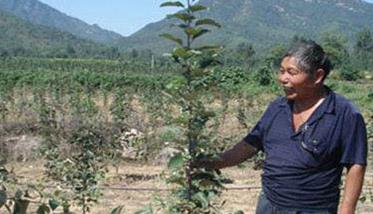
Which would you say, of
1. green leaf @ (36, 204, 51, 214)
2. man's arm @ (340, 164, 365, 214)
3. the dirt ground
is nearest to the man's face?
man's arm @ (340, 164, 365, 214)

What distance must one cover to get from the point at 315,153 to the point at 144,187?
7.20 m

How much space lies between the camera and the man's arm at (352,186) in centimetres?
238

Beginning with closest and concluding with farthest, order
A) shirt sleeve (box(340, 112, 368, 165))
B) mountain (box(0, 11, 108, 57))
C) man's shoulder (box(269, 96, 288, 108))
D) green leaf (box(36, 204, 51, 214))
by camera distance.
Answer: green leaf (box(36, 204, 51, 214))
shirt sleeve (box(340, 112, 368, 165))
man's shoulder (box(269, 96, 288, 108))
mountain (box(0, 11, 108, 57))

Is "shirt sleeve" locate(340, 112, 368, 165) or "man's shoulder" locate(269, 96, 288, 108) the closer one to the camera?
"shirt sleeve" locate(340, 112, 368, 165)

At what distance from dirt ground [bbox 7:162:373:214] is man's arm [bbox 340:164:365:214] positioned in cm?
450

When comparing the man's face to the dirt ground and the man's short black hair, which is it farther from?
the dirt ground

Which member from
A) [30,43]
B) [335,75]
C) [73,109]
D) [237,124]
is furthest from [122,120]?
[30,43]

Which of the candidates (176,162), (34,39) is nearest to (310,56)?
(176,162)

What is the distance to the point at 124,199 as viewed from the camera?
8.62m

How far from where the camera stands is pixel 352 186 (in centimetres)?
238

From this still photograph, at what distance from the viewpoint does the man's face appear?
239cm

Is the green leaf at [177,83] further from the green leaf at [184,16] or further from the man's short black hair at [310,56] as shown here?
the man's short black hair at [310,56]

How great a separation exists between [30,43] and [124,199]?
107m

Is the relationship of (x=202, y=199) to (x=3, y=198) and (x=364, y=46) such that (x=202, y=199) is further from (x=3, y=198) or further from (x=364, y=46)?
(x=364, y=46)
